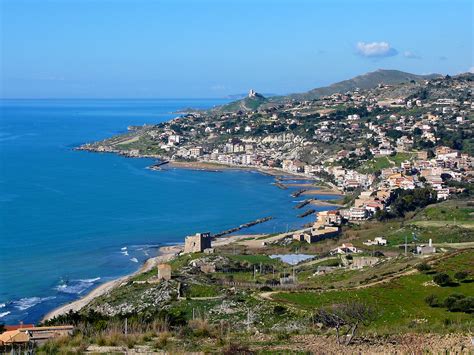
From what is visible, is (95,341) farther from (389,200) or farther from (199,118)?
(199,118)

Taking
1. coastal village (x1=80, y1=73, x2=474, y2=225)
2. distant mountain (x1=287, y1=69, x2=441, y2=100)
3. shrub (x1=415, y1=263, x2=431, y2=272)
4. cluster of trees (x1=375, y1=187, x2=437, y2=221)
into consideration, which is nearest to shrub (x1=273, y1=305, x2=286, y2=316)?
shrub (x1=415, y1=263, x2=431, y2=272)

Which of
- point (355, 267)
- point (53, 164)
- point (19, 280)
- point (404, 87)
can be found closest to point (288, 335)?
point (355, 267)

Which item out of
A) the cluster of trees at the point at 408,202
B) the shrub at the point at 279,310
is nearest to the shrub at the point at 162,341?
the shrub at the point at 279,310

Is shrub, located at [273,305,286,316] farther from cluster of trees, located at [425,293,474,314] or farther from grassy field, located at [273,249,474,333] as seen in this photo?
cluster of trees, located at [425,293,474,314]

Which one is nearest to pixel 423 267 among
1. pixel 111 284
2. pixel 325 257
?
pixel 325 257

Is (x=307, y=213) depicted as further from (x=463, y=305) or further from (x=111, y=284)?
(x=463, y=305)
